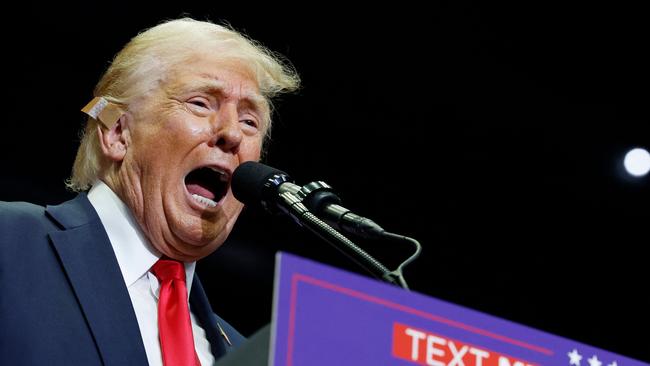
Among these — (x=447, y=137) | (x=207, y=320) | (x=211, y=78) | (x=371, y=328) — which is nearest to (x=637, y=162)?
(x=447, y=137)

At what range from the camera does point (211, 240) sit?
2.06 meters

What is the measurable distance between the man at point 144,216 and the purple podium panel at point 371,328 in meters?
0.80

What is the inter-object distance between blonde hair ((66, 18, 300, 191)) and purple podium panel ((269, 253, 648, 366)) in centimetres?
136

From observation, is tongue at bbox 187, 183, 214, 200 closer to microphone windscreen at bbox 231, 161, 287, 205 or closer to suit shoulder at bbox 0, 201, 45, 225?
microphone windscreen at bbox 231, 161, 287, 205

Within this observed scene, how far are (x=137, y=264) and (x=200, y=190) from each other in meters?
0.27

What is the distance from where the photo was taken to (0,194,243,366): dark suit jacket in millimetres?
1550

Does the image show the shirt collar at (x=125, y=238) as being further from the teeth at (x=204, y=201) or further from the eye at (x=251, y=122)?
the eye at (x=251, y=122)

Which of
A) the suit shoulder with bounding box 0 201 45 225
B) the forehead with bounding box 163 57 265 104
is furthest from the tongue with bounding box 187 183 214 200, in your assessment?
the suit shoulder with bounding box 0 201 45 225

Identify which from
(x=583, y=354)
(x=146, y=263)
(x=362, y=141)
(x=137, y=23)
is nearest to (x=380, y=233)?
(x=583, y=354)

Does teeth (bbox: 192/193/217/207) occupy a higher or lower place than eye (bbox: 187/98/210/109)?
lower

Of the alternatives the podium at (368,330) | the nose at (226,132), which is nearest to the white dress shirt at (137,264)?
the nose at (226,132)

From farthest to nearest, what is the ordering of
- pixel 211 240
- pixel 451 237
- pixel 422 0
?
pixel 451 237, pixel 422 0, pixel 211 240

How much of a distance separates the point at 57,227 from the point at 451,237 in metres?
2.48

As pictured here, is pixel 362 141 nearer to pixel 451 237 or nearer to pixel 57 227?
pixel 451 237
